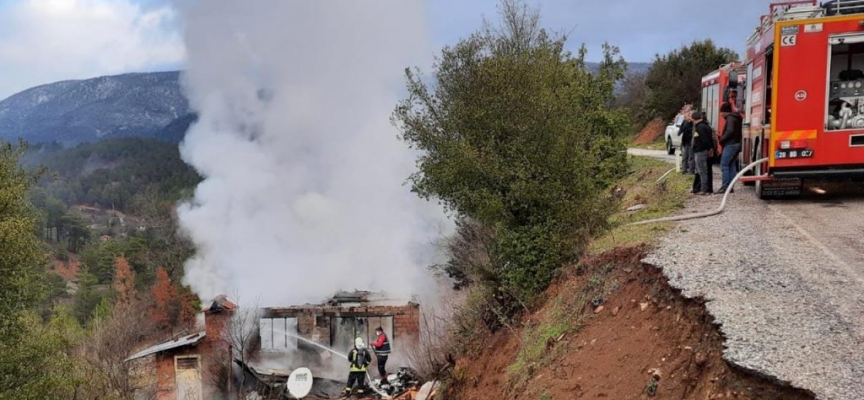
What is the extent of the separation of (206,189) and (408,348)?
25.4 metres

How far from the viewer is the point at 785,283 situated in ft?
19.7

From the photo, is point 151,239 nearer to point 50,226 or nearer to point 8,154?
point 50,226

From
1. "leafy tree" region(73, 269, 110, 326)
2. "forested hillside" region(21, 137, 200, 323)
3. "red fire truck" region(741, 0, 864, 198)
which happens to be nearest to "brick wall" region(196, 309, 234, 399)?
"forested hillside" region(21, 137, 200, 323)

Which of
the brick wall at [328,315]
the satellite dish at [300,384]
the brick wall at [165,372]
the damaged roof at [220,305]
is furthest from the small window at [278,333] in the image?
the satellite dish at [300,384]

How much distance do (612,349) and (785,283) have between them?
184 centimetres

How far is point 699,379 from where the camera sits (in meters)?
4.59

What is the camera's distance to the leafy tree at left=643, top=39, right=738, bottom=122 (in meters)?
35.5

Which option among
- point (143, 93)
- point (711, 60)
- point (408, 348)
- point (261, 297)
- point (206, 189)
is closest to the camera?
point (408, 348)

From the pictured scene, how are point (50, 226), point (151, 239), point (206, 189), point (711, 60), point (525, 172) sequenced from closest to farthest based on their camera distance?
point (525, 172)
point (711, 60)
point (206, 189)
point (151, 239)
point (50, 226)

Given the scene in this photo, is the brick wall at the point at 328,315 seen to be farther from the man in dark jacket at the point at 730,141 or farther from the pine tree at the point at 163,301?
the pine tree at the point at 163,301

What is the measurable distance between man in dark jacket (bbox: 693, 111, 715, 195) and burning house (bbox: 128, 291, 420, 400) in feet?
30.8

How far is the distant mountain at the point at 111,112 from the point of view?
168250 mm

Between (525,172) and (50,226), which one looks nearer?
(525,172)

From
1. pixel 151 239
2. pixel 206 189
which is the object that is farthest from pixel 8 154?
pixel 151 239
